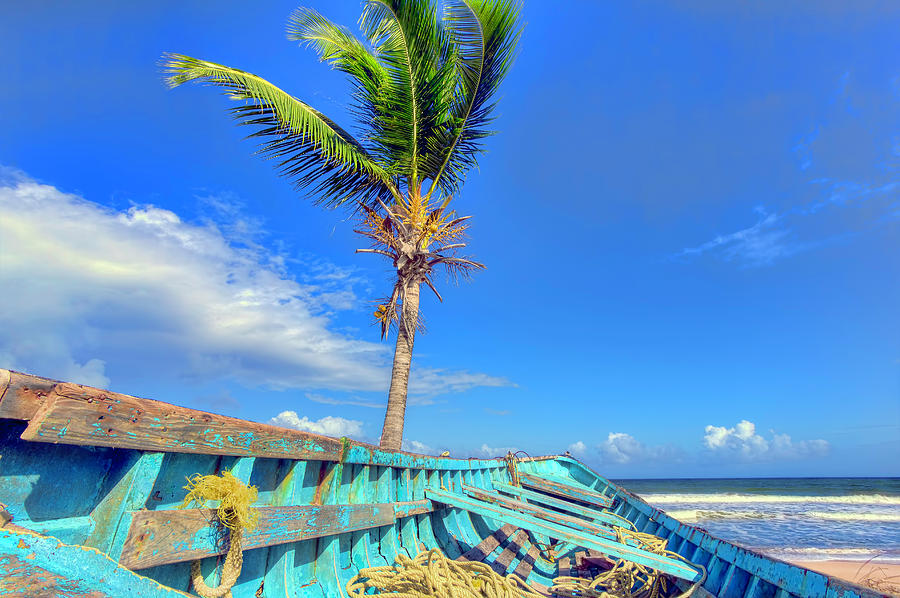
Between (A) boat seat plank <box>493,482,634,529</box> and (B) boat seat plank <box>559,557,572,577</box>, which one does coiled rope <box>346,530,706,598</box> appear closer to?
(B) boat seat plank <box>559,557,572,577</box>

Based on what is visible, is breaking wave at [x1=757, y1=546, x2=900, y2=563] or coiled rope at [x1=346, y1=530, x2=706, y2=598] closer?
coiled rope at [x1=346, y1=530, x2=706, y2=598]

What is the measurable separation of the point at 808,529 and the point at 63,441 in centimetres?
2637

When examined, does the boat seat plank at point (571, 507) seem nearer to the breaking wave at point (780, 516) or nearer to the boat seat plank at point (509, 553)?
the boat seat plank at point (509, 553)

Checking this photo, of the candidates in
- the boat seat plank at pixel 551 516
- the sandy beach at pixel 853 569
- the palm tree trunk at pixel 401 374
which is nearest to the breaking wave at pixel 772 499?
the sandy beach at pixel 853 569

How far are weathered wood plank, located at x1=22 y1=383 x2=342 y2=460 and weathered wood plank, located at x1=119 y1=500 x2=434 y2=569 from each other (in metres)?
0.28

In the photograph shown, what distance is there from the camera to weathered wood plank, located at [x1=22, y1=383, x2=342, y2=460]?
1.44m

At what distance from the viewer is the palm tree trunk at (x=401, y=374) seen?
7555 millimetres

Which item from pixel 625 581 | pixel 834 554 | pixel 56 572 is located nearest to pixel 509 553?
pixel 625 581

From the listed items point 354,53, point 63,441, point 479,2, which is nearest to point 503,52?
point 479,2

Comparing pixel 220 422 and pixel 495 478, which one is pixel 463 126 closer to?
pixel 495 478

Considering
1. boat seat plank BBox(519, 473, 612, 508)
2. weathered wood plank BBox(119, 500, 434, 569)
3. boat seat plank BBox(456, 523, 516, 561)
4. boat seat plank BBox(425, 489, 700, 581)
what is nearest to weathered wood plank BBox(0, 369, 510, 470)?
weathered wood plank BBox(119, 500, 434, 569)

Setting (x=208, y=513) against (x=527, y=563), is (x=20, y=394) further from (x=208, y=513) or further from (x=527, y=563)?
(x=527, y=563)

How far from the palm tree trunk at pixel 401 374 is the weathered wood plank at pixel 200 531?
4.54 m

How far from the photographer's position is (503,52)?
8.18 meters
